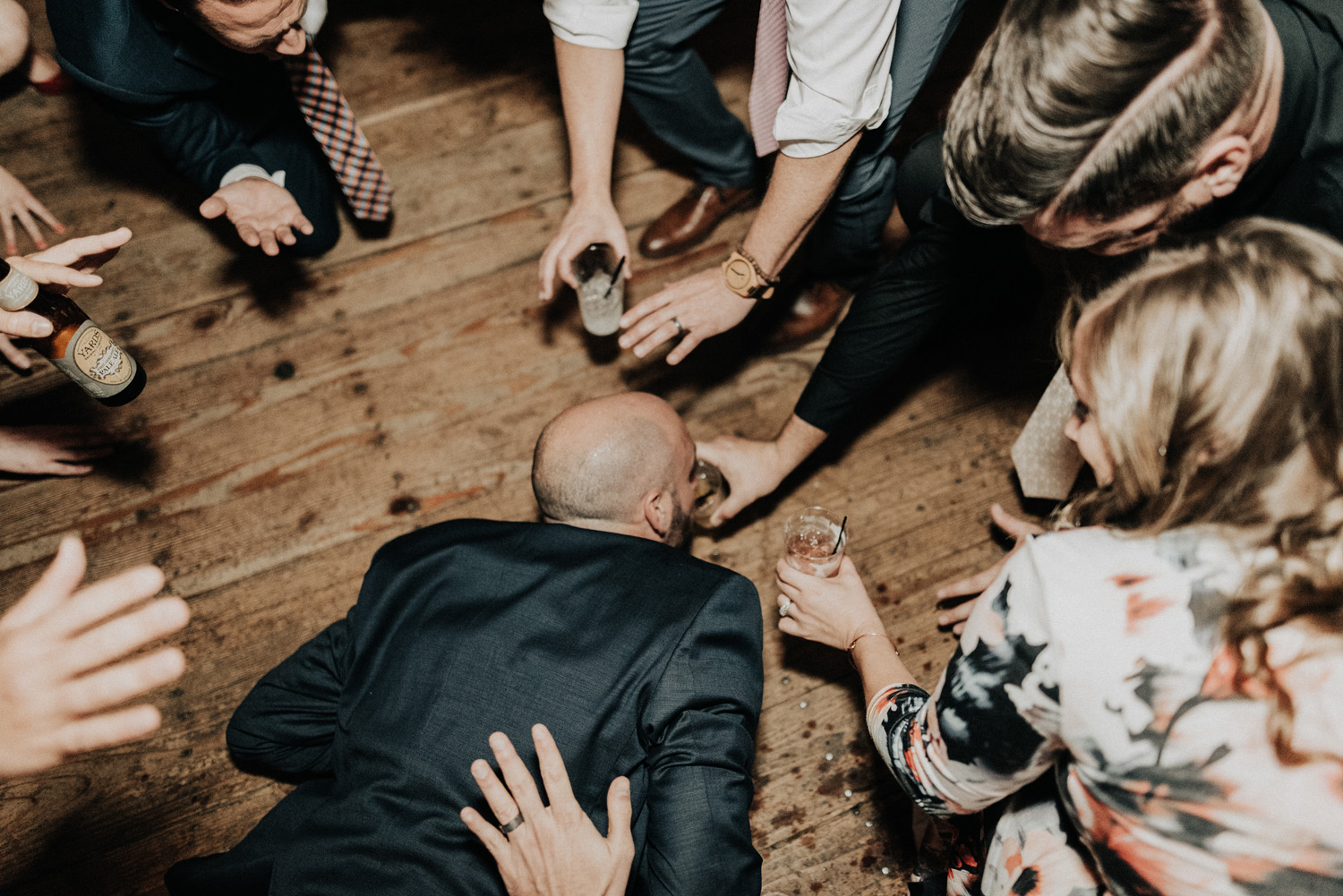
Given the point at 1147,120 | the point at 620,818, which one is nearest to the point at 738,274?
the point at 1147,120

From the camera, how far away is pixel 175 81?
1781 millimetres

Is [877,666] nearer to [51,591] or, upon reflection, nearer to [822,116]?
[822,116]

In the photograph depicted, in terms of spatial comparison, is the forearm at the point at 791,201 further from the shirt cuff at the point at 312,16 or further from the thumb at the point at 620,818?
the shirt cuff at the point at 312,16

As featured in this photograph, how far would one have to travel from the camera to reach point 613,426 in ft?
4.88

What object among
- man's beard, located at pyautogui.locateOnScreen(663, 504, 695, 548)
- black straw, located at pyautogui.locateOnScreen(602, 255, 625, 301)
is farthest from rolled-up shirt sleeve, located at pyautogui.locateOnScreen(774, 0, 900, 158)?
man's beard, located at pyautogui.locateOnScreen(663, 504, 695, 548)

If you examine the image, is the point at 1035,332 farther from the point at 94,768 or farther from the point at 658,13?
the point at 94,768

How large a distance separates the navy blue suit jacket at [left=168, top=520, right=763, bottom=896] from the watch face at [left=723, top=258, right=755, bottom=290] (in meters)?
0.60

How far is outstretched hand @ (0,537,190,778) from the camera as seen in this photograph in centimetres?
80

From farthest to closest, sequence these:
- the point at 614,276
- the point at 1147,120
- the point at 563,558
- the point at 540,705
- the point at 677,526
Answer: the point at 614,276 < the point at 677,526 < the point at 563,558 < the point at 540,705 < the point at 1147,120

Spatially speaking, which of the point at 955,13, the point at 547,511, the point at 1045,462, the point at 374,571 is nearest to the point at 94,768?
the point at 374,571

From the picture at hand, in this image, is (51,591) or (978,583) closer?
(51,591)

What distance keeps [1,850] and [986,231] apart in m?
2.27

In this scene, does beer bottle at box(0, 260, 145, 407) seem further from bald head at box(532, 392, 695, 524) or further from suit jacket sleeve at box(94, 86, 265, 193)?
bald head at box(532, 392, 695, 524)

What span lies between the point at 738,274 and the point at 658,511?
504mm
